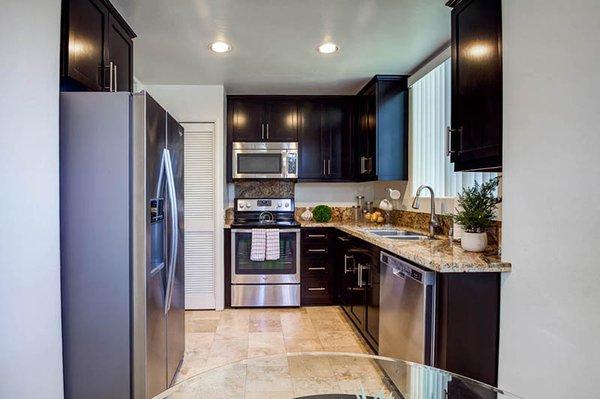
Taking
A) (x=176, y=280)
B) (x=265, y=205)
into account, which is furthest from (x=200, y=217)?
(x=176, y=280)

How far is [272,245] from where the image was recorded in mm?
3918

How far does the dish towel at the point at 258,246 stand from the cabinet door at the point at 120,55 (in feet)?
6.44

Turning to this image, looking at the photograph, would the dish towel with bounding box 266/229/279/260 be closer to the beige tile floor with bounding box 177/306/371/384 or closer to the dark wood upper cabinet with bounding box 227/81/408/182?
the beige tile floor with bounding box 177/306/371/384

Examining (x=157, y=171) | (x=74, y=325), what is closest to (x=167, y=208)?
(x=157, y=171)

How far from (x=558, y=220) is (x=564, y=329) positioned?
0.41 meters

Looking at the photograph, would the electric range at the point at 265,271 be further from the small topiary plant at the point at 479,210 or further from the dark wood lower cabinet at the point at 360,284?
the small topiary plant at the point at 479,210

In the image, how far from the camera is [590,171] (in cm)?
126

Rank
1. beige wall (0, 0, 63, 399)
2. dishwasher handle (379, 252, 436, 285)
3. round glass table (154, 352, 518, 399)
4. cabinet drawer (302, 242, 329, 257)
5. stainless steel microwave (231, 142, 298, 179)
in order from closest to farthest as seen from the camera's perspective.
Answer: round glass table (154, 352, 518, 399) → beige wall (0, 0, 63, 399) → dishwasher handle (379, 252, 436, 285) → cabinet drawer (302, 242, 329, 257) → stainless steel microwave (231, 142, 298, 179)

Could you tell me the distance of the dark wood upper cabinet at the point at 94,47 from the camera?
1752 millimetres

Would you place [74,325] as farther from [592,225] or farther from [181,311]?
[592,225]

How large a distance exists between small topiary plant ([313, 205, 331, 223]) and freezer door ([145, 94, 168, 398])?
8.36 ft

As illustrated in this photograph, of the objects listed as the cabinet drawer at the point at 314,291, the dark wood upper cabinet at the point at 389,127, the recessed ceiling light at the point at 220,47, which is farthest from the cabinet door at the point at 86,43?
the cabinet drawer at the point at 314,291

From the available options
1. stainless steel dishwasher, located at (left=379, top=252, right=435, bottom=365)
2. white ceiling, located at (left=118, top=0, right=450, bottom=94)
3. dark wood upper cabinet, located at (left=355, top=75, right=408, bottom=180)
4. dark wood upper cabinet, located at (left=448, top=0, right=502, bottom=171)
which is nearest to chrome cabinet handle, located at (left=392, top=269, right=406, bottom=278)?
stainless steel dishwasher, located at (left=379, top=252, right=435, bottom=365)

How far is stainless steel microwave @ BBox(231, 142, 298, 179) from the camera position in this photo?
421 cm
